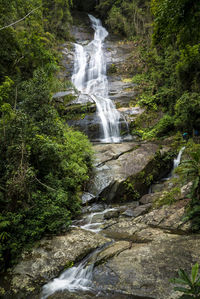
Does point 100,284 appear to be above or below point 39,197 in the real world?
below

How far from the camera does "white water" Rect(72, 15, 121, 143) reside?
1522 centimetres

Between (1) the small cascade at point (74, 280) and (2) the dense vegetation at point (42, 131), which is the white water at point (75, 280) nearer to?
(1) the small cascade at point (74, 280)

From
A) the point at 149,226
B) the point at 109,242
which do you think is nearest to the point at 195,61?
the point at 149,226

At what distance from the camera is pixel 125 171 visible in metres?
9.19

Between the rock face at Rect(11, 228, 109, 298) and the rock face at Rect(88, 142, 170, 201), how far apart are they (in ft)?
10.2

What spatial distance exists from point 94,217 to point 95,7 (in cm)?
3584

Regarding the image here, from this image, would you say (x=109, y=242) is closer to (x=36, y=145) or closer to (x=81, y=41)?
(x=36, y=145)

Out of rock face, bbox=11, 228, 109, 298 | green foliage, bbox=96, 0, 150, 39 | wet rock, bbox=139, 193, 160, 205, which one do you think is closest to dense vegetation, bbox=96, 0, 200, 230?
green foliage, bbox=96, 0, 150, 39

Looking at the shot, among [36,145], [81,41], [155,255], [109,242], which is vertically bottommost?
[109,242]

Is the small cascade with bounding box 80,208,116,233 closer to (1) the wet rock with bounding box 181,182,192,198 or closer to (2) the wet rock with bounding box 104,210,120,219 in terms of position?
(2) the wet rock with bounding box 104,210,120,219

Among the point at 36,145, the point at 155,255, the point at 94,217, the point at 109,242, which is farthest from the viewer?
the point at 94,217

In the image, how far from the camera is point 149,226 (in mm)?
5816

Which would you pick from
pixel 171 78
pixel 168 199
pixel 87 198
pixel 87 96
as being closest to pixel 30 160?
pixel 87 198

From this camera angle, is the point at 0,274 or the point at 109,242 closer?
the point at 0,274
